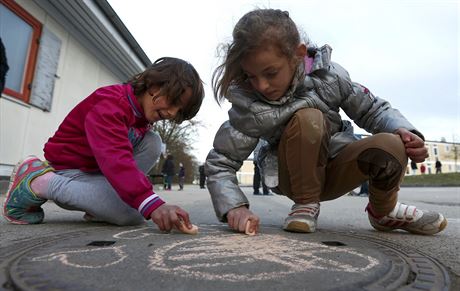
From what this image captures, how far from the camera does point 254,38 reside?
1646 millimetres

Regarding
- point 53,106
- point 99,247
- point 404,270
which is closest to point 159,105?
point 99,247

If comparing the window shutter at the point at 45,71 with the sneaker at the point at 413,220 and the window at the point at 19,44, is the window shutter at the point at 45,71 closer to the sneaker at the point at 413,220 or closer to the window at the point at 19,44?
the window at the point at 19,44

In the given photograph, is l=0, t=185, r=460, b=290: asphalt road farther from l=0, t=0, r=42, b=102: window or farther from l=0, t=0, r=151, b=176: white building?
l=0, t=0, r=42, b=102: window

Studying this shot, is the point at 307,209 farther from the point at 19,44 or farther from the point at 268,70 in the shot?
the point at 19,44

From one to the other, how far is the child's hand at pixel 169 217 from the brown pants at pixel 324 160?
604 millimetres

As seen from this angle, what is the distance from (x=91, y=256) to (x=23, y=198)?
98 centimetres

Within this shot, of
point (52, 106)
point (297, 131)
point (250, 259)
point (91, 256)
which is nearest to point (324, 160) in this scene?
point (297, 131)

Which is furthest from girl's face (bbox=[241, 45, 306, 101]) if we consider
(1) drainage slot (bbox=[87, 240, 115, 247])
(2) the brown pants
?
(1) drainage slot (bbox=[87, 240, 115, 247])

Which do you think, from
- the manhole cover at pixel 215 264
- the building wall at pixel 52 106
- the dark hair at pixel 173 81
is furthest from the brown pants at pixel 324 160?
the building wall at pixel 52 106

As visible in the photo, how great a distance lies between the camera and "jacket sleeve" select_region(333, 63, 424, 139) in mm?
1816

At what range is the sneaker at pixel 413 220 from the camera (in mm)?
1677

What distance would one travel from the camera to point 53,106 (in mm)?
5070

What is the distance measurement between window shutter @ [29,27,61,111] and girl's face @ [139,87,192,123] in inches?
132

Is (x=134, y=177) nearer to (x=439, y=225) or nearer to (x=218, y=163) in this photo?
(x=218, y=163)
